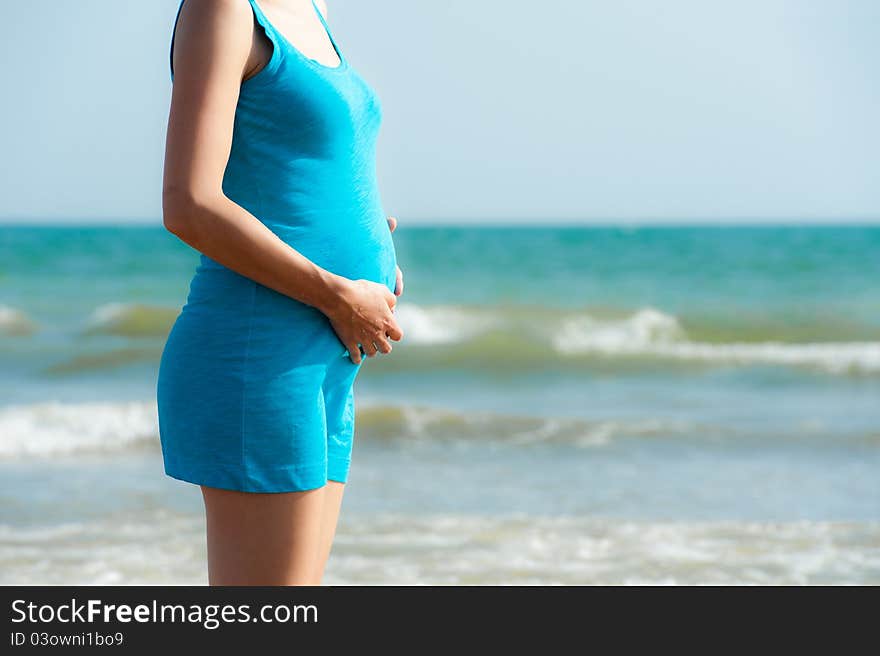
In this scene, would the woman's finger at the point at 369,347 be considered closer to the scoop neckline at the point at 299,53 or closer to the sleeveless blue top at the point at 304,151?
the sleeveless blue top at the point at 304,151

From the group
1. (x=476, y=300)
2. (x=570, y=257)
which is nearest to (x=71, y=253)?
(x=570, y=257)

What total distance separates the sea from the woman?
2.82 m

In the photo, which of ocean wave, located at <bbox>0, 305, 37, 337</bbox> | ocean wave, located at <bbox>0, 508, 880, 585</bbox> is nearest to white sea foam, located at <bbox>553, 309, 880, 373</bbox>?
ocean wave, located at <bbox>0, 508, 880, 585</bbox>

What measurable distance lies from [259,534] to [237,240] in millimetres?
437

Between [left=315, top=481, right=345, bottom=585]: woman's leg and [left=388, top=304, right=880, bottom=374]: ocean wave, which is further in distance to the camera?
[left=388, top=304, right=880, bottom=374]: ocean wave

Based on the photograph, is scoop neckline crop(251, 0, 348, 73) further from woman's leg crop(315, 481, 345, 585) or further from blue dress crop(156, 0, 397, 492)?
woman's leg crop(315, 481, 345, 585)

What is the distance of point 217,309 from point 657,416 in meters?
7.26

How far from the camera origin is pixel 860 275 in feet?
74.3

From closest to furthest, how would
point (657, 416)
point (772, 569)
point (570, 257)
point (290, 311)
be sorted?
point (290, 311) < point (772, 569) < point (657, 416) < point (570, 257)

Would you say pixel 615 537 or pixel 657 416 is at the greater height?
pixel 657 416

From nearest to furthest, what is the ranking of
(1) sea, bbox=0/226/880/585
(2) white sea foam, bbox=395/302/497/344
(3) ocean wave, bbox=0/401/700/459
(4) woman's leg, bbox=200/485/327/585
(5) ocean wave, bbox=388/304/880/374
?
(4) woman's leg, bbox=200/485/327/585
(1) sea, bbox=0/226/880/585
(3) ocean wave, bbox=0/401/700/459
(5) ocean wave, bbox=388/304/880/374
(2) white sea foam, bbox=395/302/497/344

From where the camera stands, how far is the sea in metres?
4.59

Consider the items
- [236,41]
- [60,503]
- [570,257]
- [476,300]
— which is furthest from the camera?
[570,257]
